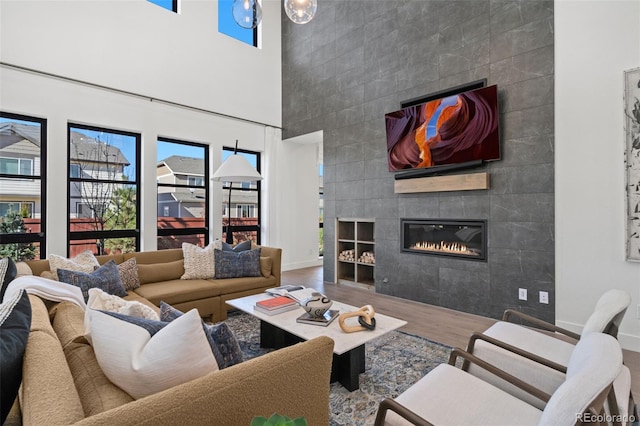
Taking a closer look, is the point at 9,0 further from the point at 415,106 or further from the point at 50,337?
the point at 415,106

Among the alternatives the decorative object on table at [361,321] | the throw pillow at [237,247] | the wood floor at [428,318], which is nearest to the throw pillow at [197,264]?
the throw pillow at [237,247]

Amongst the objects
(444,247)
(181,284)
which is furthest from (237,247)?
(444,247)

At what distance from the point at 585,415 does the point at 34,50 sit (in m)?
5.58

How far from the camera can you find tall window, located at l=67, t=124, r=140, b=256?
4.27 meters

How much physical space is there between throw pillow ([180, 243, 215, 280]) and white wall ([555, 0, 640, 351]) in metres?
3.52

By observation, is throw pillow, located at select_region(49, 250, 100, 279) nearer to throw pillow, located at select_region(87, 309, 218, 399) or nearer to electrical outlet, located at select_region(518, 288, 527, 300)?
throw pillow, located at select_region(87, 309, 218, 399)

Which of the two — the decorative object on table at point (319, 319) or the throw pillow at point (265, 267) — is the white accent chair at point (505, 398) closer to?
the decorative object on table at point (319, 319)

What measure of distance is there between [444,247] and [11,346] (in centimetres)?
383

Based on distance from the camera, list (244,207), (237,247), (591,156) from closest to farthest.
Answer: (591,156)
(237,247)
(244,207)

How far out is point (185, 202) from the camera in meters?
5.21

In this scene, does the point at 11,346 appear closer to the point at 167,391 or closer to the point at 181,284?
the point at 167,391

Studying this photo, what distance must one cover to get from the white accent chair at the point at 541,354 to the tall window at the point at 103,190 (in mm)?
A: 4633

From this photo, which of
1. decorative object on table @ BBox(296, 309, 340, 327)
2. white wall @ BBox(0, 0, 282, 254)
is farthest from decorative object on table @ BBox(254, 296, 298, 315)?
white wall @ BBox(0, 0, 282, 254)

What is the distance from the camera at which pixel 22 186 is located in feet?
12.6
